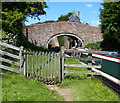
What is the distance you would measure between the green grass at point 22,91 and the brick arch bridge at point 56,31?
17.7 m

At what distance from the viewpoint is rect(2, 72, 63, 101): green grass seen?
484 centimetres

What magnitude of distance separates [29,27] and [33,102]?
65.8 feet

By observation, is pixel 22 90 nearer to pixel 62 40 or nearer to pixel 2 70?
pixel 2 70

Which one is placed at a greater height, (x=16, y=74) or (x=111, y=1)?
(x=111, y=1)

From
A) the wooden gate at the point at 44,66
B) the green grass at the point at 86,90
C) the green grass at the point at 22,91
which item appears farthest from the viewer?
the wooden gate at the point at 44,66

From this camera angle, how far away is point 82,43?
83.8ft

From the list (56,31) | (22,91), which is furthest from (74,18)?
(22,91)

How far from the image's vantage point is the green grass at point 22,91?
4841mm

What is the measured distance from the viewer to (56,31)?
24766 mm

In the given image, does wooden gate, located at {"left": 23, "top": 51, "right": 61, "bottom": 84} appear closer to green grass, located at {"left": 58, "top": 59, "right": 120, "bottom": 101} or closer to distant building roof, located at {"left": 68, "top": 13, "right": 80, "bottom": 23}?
green grass, located at {"left": 58, "top": 59, "right": 120, "bottom": 101}

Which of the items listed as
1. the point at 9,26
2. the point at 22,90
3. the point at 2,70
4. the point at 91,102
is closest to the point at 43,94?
the point at 22,90

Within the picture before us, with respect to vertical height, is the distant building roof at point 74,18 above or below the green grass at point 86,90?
above

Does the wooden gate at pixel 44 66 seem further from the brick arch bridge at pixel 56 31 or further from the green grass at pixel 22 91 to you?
the brick arch bridge at pixel 56 31

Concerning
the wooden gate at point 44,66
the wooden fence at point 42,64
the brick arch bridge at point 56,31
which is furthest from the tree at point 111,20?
the wooden gate at point 44,66
